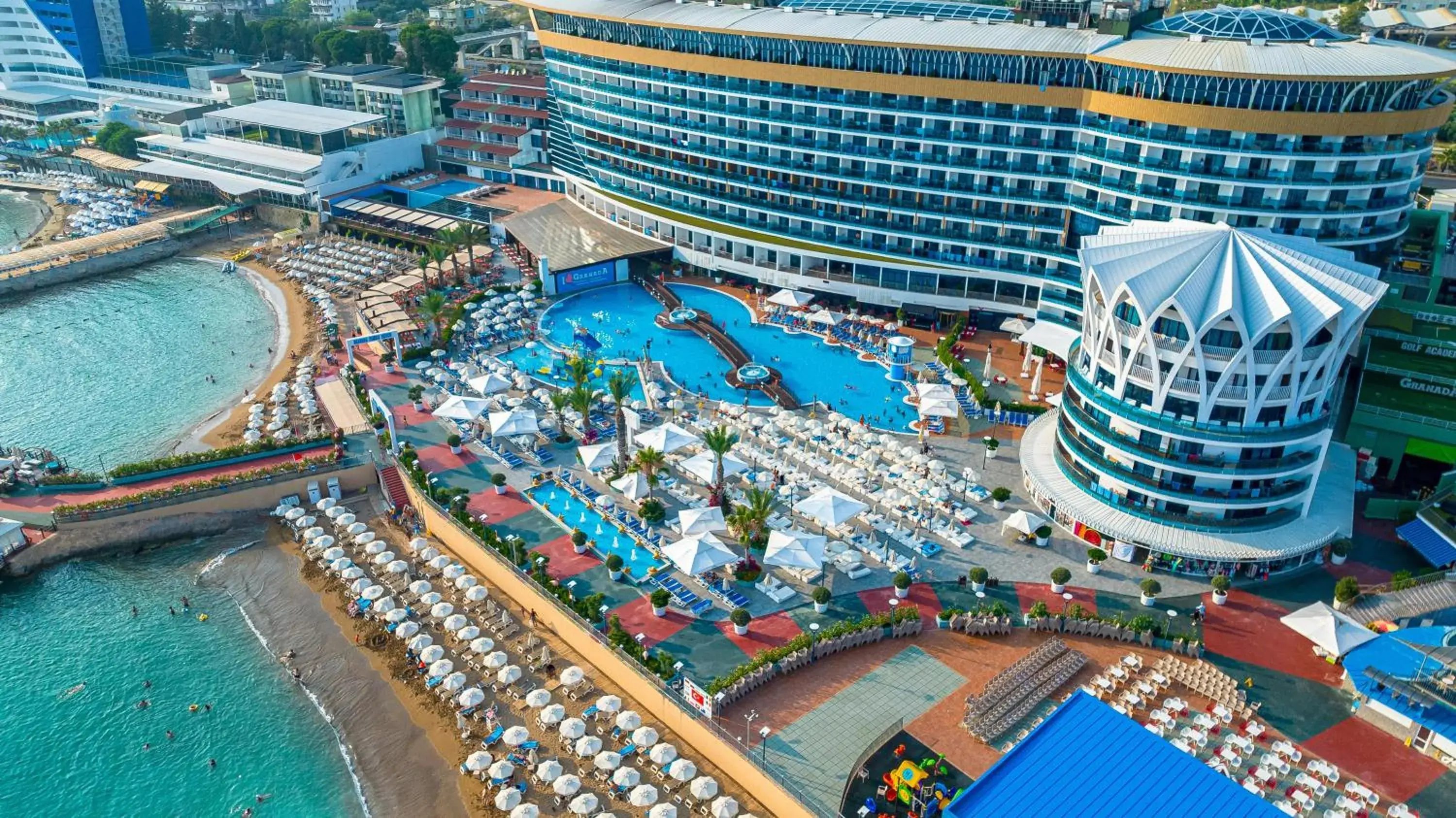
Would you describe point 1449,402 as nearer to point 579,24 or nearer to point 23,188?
point 579,24

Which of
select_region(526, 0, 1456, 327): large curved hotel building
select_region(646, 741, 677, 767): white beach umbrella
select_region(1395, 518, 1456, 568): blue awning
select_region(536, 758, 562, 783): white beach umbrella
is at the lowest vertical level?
select_region(536, 758, 562, 783): white beach umbrella

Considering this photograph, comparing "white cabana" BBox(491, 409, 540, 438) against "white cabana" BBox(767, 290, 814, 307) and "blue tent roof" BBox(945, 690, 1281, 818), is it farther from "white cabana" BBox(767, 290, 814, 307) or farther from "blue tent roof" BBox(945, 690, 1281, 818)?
"blue tent roof" BBox(945, 690, 1281, 818)

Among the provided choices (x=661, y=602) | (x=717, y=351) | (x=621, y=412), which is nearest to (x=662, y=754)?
(x=661, y=602)

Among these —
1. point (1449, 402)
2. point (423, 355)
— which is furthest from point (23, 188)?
point (1449, 402)

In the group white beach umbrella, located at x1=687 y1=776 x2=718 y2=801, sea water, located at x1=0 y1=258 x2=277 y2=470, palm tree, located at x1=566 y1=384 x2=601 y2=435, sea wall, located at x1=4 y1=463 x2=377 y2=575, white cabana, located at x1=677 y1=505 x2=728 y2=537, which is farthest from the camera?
sea water, located at x1=0 y1=258 x2=277 y2=470

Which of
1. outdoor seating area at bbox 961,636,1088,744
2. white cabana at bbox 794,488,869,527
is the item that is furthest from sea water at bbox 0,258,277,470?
→ outdoor seating area at bbox 961,636,1088,744

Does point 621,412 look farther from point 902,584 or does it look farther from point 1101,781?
point 1101,781

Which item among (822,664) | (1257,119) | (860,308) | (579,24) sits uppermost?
(579,24)
